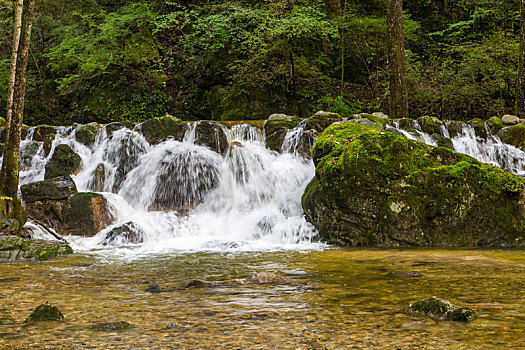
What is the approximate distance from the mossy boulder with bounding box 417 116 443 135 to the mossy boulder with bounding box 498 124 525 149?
1.81 metres

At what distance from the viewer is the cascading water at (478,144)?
12453mm

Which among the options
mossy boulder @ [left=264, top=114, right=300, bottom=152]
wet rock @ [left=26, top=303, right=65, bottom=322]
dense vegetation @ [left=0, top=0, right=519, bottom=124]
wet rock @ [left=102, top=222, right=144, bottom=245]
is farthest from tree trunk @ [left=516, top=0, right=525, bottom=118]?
wet rock @ [left=26, top=303, right=65, bottom=322]

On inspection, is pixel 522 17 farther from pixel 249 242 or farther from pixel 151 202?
pixel 151 202

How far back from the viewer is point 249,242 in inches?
362

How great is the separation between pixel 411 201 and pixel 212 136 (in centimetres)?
644

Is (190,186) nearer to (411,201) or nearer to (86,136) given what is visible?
(86,136)

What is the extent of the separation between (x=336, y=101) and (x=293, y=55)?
9.12 feet

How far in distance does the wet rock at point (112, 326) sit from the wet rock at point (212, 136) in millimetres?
9766

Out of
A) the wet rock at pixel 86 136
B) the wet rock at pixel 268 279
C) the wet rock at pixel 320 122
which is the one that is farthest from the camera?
the wet rock at pixel 86 136

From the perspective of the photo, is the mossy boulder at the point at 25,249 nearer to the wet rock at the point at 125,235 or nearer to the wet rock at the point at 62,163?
the wet rock at the point at 125,235

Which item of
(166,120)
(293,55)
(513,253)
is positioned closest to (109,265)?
(513,253)

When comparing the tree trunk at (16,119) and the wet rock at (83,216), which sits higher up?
the tree trunk at (16,119)

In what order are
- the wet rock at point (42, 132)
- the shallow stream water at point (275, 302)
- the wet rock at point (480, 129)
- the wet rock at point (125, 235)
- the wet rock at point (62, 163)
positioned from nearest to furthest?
the shallow stream water at point (275, 302) → the wet rock at point (125, 235) → the wet rock at point (62, 163) → the wet rock at point (480, 129) → the wet rock at point (42, 132)

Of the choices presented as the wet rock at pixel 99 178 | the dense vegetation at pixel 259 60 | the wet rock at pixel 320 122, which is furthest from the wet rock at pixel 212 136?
the dense vegetation at pixel 259 60
